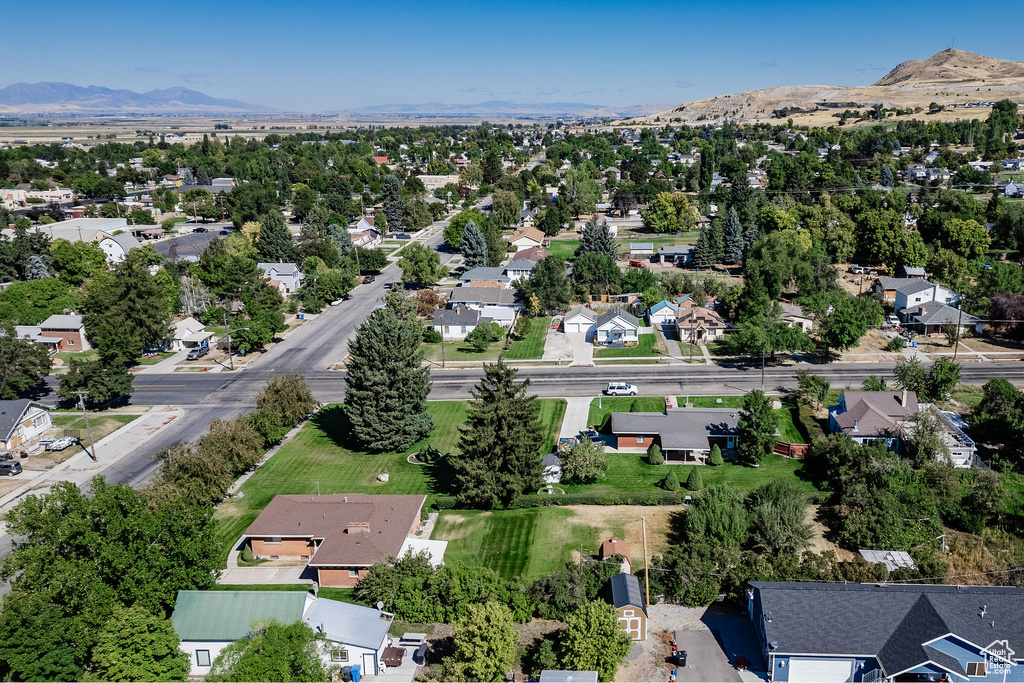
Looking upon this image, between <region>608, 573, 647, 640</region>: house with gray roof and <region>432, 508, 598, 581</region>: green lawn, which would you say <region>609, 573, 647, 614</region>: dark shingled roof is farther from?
<region>432, 508, 598, 581</region>: green lawn

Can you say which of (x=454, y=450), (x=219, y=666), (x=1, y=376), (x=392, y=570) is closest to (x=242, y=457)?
(x=454, y=450)

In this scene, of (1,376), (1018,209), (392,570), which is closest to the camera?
(392,570)

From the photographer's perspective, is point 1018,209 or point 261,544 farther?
point 1018,209

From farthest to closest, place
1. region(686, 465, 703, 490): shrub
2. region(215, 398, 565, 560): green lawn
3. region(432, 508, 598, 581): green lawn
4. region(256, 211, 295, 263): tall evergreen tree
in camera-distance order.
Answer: region(256, 211, 295, 263): tall evergreen tree → region(215, 398, 565, 560): green lawn → region(686, 465, 703, 490): shrub → region(432, 508, 598, 581): green lawn

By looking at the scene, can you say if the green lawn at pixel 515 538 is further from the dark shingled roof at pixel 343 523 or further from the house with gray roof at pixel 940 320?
the house with gray roof at pixel 940 320

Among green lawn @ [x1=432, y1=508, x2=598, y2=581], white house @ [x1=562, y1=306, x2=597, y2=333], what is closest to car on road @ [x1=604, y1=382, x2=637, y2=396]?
white house @ [x1=562, y1=306, x2=597, y2=333]

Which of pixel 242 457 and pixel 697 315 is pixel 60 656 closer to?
pixel 242 457

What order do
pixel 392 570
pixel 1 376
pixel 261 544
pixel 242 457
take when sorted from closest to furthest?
1. pixel 392 570
2. pixel 261 544
3. pixel 242 457
4. pixel 1 376

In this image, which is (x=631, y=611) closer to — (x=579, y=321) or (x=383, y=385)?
(x=383, y=385)
